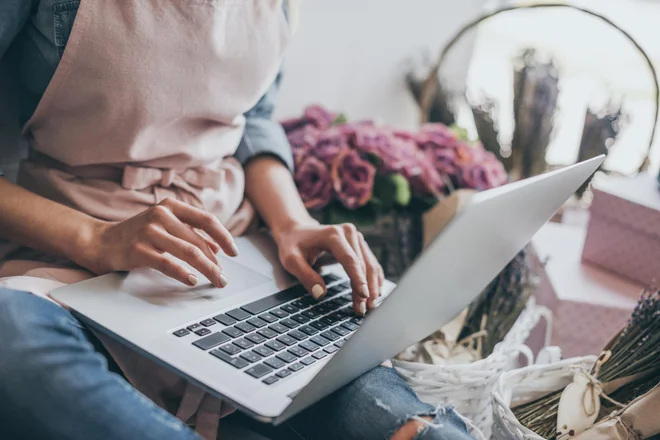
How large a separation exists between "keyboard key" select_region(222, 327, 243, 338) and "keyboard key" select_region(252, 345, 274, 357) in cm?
3

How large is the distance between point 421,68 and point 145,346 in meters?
1.57

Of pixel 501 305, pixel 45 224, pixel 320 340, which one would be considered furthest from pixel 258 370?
pixel 501 305

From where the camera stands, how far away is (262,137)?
1146 millimetres

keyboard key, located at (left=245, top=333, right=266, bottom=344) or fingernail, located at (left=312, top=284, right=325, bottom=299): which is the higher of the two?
fingernail, located at (left=312, top=284, right=325, bottom=299)

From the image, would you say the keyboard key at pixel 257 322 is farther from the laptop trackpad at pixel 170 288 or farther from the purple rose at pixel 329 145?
the purple rose at pixel 329 145

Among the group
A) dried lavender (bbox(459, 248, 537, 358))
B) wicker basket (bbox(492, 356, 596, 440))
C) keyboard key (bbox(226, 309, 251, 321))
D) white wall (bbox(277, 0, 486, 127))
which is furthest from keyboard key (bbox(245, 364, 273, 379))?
white wall (bbox(277, 0, 486, 127))

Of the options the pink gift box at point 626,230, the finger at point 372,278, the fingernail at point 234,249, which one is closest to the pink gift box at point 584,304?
the pink gift box at point 626,230

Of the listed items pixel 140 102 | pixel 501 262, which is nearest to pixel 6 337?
pixel 140 102

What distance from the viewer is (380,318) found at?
67 centimetres

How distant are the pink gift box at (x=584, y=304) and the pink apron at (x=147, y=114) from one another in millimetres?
725

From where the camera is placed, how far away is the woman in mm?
670

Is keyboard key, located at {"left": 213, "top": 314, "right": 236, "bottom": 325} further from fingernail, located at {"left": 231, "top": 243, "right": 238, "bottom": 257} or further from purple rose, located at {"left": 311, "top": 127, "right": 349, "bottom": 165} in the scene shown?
purple rose, located at {"left": 311, "top": 127, "right": 349, "bottom": 165}

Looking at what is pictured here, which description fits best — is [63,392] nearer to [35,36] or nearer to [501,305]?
[35,36]

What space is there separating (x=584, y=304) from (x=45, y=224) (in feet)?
3.31
